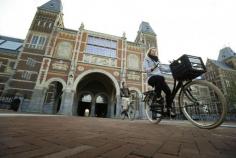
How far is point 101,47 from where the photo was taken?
18.2m

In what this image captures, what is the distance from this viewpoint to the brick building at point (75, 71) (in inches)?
606

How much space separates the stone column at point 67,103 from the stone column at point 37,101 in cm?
208

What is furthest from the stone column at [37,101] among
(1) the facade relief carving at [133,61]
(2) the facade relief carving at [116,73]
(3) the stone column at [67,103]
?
(1) the facade relief carving at [133,61]

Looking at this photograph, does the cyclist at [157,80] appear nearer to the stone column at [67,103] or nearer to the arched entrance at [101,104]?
the stone column at [67,103]

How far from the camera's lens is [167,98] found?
11.5 feet

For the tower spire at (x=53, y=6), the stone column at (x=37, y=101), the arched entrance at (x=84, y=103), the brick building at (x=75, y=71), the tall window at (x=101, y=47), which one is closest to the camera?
the stone column at (x=37, y=101)

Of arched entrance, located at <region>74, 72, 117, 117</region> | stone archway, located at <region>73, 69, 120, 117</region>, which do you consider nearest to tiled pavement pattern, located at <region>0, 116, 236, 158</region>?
stone archway, located at <region>73, 69, 120, 117</region>

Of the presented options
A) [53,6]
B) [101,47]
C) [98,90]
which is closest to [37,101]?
[98,90]

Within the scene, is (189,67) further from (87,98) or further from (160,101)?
(87,98)

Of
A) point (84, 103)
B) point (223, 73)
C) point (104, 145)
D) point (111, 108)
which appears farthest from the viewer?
point (223, 73)

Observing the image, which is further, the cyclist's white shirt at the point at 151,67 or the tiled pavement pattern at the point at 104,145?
the cyclist's white shirt at the point at 151,67

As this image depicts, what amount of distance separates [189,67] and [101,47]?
16370 millimetres

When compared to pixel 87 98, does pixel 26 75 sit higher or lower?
higher

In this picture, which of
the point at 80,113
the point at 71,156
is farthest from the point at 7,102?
the point at 71,156
